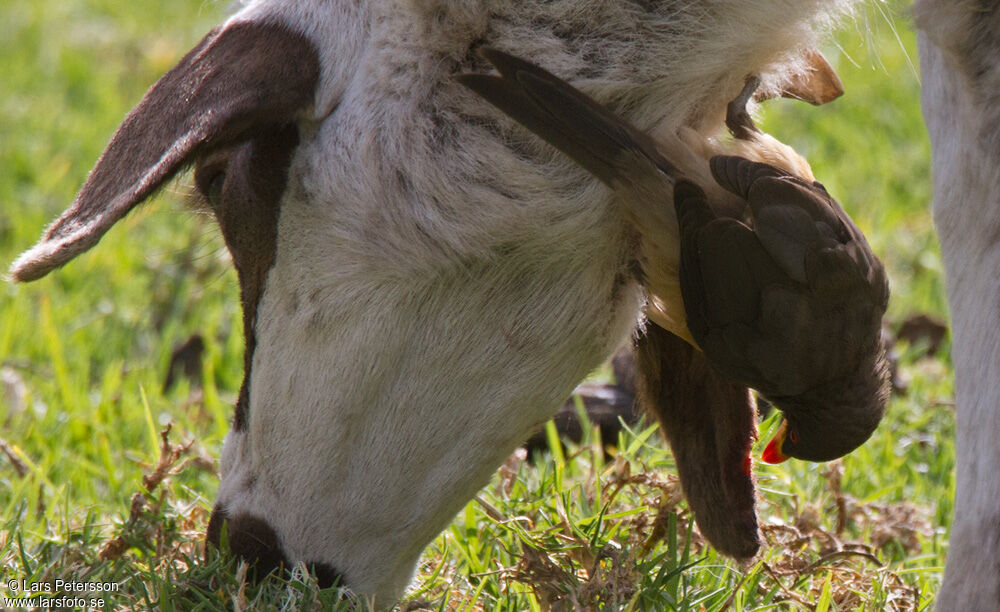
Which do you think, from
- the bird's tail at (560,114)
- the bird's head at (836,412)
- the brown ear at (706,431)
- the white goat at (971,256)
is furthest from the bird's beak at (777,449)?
the bird's tail at (560,114)

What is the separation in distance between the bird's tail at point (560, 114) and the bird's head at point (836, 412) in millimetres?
473

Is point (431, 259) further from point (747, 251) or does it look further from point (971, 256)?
point (971, 256)

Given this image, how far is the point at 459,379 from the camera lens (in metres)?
2.24

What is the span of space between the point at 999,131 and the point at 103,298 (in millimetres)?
3278

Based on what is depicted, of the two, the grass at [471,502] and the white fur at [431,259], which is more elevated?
the white fur at [431,259]

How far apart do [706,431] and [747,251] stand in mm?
576

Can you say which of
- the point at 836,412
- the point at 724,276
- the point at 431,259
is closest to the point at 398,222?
the point at 431,259

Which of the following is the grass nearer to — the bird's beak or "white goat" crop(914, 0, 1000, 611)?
the bird's beak

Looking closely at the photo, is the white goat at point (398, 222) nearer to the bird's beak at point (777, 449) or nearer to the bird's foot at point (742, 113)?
the bird's foot at point (742, 113)

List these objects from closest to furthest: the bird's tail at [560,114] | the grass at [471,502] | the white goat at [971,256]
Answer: the white goat at [971,256] → the bird's tail at [560,114] → the grass at [471,502]

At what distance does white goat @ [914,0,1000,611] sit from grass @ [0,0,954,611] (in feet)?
1.27

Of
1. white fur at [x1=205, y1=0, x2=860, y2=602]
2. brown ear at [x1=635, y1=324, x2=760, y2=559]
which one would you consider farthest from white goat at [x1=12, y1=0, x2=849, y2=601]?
brown ear at [x1=635, y1=324, x2=760, y2=559]

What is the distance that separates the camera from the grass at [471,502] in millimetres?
2420

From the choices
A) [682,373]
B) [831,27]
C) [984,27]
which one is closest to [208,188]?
[682,373]
